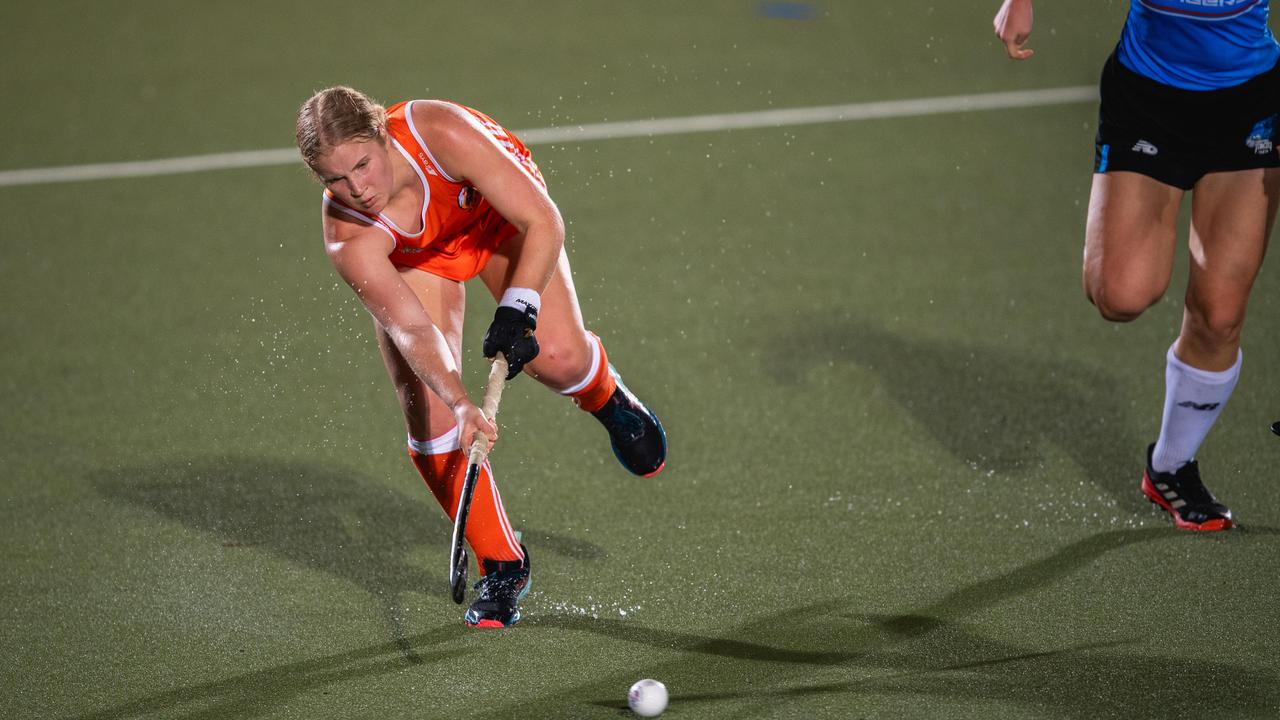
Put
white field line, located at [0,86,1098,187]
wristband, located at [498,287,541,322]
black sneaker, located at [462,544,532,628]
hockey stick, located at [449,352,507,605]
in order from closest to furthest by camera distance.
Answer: hockey stick, located at [449,352,507,605]
wristband, located at [498,287,541,322]
black sneaker, located at [462,544,532,628]
white field line, located at [0,86,1098,187]

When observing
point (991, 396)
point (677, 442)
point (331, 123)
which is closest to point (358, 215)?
point (331, 123)

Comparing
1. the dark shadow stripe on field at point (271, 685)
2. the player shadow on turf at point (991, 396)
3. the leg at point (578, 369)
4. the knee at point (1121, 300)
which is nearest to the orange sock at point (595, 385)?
the leg at point (578, 369)

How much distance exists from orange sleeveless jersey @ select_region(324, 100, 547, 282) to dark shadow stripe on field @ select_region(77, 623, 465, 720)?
0.94m

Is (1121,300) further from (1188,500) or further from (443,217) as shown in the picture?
(443,217)

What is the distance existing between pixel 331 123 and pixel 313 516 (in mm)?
1427

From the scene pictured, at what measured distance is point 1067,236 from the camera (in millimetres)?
5660

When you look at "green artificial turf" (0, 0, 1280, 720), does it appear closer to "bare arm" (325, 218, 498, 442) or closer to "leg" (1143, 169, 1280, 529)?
"leg" (1143, 169, 1280, 529)

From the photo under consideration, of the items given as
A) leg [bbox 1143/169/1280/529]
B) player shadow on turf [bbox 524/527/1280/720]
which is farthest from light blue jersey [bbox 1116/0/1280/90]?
player shadow on turf [bbox 524/527/1280/720]

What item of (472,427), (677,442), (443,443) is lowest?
(677,442)

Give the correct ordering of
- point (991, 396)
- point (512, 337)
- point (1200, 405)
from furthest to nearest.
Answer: point (991, 396)
point (1200, 405)
point (512, 337)

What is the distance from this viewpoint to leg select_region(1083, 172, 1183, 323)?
3.51m

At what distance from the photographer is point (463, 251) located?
11.4 ft

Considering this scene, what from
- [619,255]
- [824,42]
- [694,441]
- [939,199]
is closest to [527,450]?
[694,441]

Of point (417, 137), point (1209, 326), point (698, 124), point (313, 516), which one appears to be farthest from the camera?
point (698, 124)
